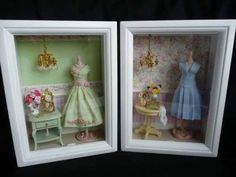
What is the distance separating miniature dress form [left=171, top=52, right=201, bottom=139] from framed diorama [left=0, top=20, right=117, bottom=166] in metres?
0.27

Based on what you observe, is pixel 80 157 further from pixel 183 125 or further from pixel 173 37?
pixel 173 37

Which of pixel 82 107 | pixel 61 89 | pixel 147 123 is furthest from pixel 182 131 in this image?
pixel 61 89

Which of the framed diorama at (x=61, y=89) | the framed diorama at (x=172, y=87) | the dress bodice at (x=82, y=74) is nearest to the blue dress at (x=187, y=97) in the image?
the framed diorama at (x=172, y=87)

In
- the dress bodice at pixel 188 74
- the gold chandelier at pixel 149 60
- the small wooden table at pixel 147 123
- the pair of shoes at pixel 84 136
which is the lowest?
the pair of shoes at pixel 84 136

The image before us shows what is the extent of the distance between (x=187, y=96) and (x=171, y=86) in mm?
78

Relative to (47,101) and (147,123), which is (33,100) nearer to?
(47,101)

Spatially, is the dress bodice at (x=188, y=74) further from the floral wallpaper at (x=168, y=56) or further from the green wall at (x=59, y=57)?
the green wall at (x=59, y=57)

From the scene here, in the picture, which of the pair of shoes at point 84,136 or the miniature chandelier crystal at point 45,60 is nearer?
the miniature chandelier crystal at point 45,60

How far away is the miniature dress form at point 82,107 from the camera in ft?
2.96

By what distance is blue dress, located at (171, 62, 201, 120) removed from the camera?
2.89ft

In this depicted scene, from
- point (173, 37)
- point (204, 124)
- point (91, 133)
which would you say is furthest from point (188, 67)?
point (91, 133)

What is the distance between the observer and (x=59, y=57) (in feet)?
2.85
